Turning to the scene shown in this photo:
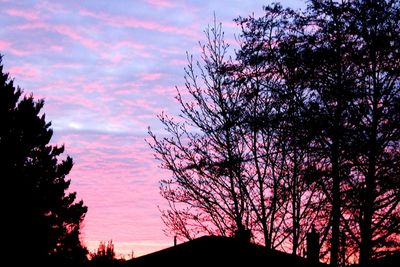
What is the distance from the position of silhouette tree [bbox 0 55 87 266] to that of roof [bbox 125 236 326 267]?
21.8 meters

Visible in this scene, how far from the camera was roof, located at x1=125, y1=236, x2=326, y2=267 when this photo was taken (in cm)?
1917

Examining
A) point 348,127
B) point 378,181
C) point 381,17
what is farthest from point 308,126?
point 381,17

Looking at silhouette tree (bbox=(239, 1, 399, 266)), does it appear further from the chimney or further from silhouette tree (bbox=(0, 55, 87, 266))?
silhouette tree (bbox=(0, 55, 87, 266))

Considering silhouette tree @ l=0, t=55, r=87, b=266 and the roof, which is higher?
silhouette tree @ l=0, t=55, r=87, b=266

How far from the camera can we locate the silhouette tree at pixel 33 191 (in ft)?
132

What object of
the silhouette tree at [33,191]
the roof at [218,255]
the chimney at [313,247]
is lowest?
the roof at [218,255]

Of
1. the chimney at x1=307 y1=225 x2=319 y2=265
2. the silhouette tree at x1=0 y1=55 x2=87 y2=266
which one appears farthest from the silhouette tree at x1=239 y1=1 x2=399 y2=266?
the silhouette tree at x1=0 y1=55 x2=87 y2=266

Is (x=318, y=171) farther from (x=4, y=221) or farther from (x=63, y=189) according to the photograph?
(x=63, y=189)

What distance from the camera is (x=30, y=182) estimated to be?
139ft

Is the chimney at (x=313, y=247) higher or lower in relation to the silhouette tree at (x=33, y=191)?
lower

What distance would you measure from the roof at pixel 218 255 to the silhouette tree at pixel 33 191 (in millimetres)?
21808

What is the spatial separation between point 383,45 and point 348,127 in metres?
2.55

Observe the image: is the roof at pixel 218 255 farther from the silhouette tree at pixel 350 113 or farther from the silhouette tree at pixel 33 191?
the silhouette tree at pixel 33 191

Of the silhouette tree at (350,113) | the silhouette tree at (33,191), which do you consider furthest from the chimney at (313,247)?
the silhouette tree at (33,191)
